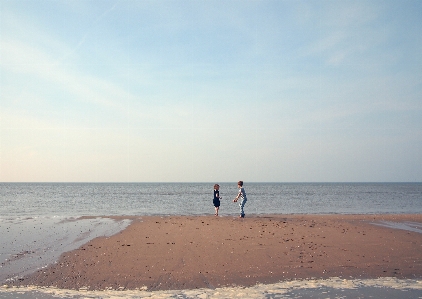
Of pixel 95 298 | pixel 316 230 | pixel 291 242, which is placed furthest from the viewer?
pixel 316 230

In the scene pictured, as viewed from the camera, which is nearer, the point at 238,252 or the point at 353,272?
the point at 353,272

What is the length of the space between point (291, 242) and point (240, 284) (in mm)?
5349

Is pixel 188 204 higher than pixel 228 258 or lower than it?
lower

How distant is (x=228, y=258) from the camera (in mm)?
10594

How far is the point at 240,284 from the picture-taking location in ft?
26.7

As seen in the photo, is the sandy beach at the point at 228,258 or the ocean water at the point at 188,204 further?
the ocean water at the point at 188,204

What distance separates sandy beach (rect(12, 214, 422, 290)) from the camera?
28.0 feet

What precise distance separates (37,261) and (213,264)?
515cm

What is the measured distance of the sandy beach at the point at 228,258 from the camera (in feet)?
28.0

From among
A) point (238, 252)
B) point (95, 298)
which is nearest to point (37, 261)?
point (95, 298)

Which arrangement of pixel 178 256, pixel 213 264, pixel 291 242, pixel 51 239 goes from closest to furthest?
1. pixel 213 264
2. pixel 178 256
3. pixel 291 242
4. pixel 51 239

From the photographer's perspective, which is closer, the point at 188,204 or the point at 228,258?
the point at 228,258

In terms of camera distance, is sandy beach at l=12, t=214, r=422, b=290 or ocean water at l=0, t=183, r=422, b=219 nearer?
sandy beach at l=12, t=214, r=422, b=290

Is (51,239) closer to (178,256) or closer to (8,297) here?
(178,256)
